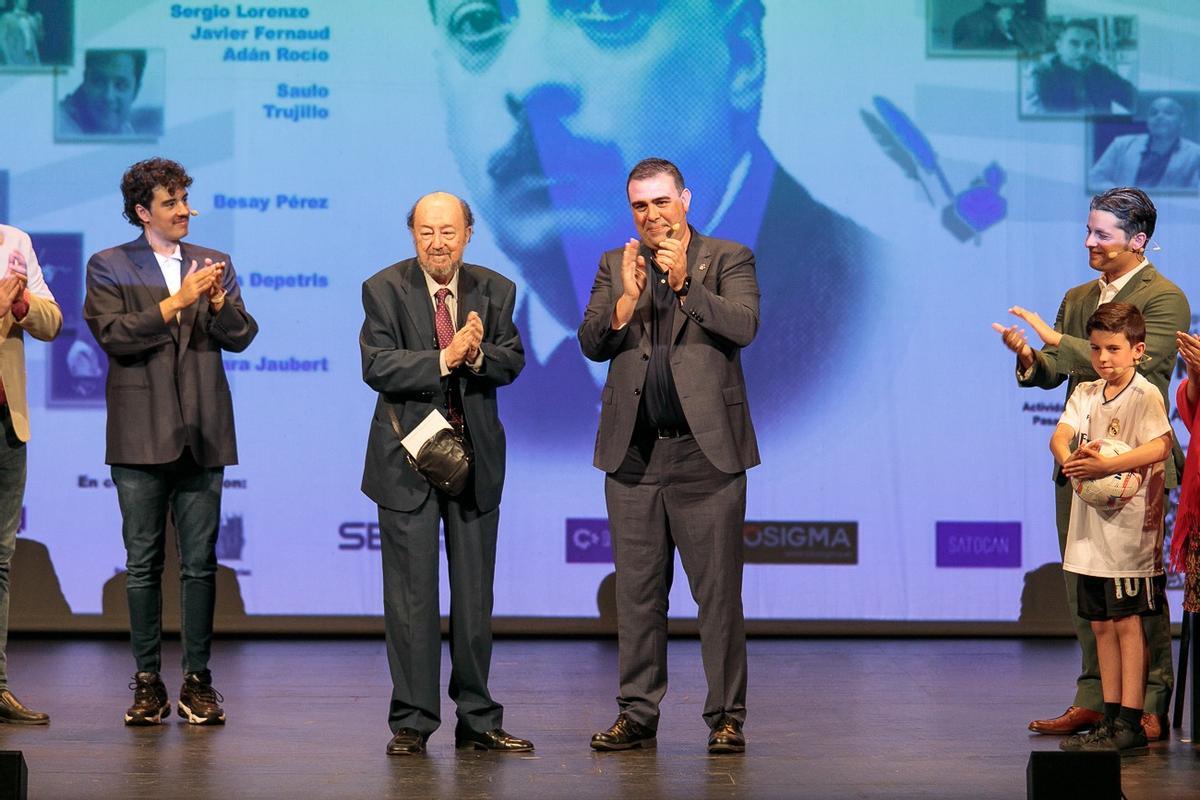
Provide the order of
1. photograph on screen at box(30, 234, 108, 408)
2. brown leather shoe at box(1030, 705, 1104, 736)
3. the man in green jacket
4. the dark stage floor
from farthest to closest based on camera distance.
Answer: photograph on screen at box(30, 234, 108, 408)
brown leather shoe at box(1030, 705, 1104, 736)
the man in green jacket
the dark stage floor

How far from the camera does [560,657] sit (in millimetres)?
5914

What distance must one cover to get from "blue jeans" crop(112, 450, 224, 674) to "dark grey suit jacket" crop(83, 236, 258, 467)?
0.24 feet

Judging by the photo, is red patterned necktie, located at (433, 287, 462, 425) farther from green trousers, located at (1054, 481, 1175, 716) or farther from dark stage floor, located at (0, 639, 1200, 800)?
green trousers, located at (1054, 481, 1175, 716)

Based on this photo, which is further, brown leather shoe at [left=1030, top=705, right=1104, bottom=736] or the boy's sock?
brown leather shoe at [left=1030, top=705, right=1104, bottom=736]

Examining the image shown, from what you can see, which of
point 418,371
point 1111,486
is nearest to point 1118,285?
point 1111,486

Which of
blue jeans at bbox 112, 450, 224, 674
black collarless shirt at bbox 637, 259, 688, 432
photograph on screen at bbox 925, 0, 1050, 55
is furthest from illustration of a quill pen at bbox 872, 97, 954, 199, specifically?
blue jeans at bbox 112, 450, 224, 674

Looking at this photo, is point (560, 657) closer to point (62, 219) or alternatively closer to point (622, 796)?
point (622, 796)

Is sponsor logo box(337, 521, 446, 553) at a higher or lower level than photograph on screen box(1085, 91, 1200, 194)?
lower

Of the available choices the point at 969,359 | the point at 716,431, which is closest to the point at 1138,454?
the point at 716,431

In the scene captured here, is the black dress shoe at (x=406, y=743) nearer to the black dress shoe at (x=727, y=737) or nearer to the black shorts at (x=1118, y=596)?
the black dress shoe at (x=727, y=737)

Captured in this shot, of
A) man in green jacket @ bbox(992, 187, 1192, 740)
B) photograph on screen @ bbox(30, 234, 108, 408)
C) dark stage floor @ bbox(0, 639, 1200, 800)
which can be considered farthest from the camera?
photograph on screen @ bbox(30, 234, 108, 408)

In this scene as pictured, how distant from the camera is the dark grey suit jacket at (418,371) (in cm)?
405

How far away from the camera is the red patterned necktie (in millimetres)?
4121

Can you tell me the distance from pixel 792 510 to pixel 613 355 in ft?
7.84
